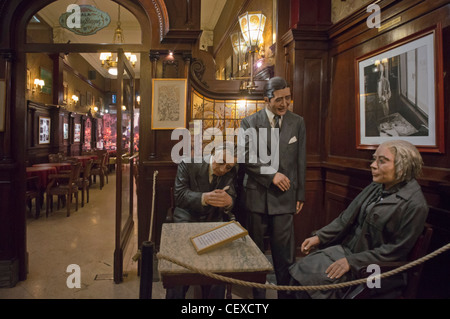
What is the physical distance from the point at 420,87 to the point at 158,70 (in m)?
2.73

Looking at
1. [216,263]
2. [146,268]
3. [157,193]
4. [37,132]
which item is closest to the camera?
[146,268]

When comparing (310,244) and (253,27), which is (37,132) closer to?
(253,27)

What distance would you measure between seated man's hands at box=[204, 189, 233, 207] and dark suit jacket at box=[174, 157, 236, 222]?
5.6 inches

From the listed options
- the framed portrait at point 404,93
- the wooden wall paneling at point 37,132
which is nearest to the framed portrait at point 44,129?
the wooden wall paneling at point 37,132

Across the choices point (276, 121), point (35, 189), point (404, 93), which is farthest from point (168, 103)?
point (35, 189)

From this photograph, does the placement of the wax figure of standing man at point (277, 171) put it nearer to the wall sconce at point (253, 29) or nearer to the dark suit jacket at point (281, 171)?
the dark suit jacket at point (281, 171)

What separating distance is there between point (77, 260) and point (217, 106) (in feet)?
9.53

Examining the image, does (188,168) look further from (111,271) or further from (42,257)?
(42,257)

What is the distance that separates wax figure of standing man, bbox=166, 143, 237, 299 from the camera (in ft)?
8.29

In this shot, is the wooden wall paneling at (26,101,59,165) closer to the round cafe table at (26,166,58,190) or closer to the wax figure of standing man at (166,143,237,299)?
the round cafe table at (26,166,58,190)

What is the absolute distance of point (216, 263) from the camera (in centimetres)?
149

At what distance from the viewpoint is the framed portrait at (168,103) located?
3.54 metres

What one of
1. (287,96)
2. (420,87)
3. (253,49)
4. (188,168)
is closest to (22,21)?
(188,168)

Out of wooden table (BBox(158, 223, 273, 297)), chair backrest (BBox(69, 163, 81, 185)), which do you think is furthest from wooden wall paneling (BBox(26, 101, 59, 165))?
wooden table (BBox(158, 223, 273, 297))
